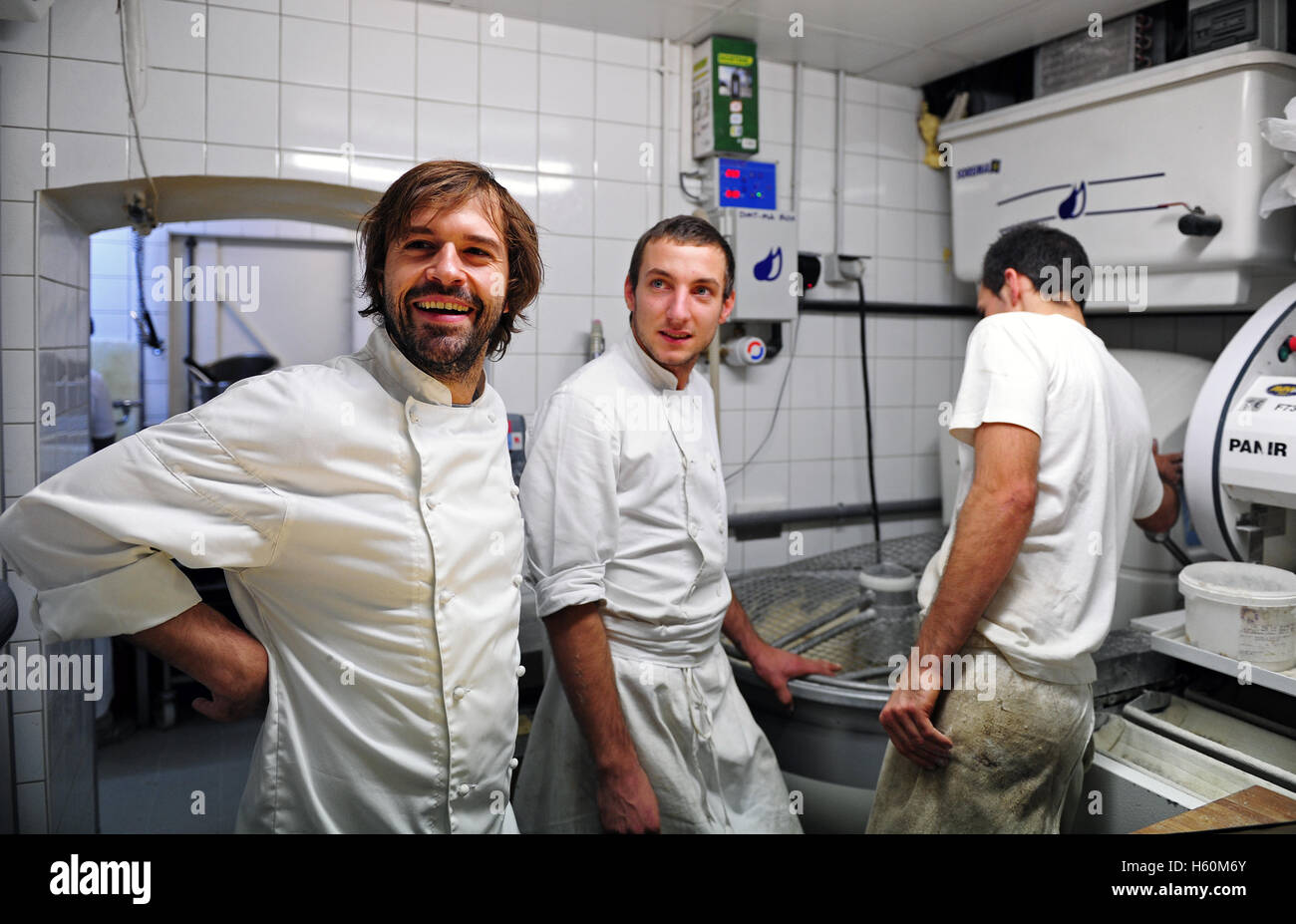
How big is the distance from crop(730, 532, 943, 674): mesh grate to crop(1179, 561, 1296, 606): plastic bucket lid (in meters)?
0.61

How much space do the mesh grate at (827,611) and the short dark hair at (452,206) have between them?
113 cm

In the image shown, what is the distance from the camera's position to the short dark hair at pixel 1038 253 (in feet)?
5.28

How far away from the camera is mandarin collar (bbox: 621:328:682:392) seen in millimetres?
1597

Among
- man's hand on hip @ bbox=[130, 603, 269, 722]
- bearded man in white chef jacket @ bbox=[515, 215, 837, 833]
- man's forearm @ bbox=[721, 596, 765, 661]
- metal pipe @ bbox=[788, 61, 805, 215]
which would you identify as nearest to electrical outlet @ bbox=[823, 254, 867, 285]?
metal pipe @ bbox=[788, 61, 805, 215]

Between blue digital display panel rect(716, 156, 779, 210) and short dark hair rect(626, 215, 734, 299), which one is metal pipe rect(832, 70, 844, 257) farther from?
short dark hair rect(626, 215, 734, 299)

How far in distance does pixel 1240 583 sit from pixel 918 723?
0.72 meters

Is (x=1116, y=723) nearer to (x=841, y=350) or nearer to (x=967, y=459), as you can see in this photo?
(x=967, y=459)

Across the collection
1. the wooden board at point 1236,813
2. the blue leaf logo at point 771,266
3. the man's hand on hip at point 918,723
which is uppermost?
the blue leaf logo at point 771,266

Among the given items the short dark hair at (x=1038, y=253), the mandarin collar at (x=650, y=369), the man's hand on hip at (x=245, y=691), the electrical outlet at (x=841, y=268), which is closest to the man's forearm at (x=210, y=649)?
the man's hand on hip at (x=245, y=691)

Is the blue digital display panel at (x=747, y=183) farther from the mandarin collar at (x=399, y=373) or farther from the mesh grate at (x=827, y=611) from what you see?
the mandarin collar at (x=399, y=373)

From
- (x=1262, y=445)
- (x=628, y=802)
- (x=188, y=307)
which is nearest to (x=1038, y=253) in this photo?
(x=1262, y=445)

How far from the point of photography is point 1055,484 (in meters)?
1.47
